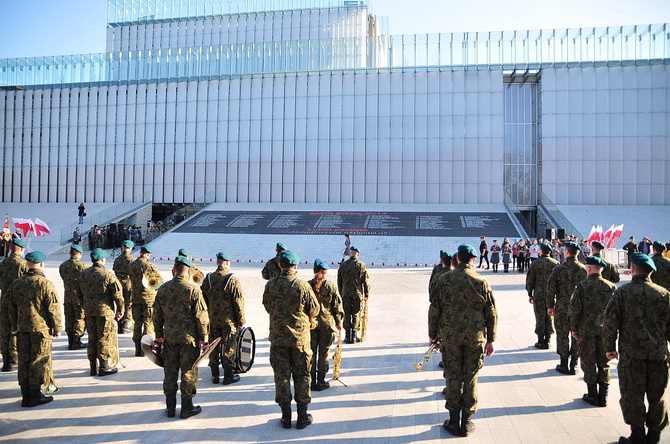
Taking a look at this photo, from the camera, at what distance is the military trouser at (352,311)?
29.3 feet

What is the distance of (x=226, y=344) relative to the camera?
269 inches

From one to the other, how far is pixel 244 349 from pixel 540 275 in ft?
17.8

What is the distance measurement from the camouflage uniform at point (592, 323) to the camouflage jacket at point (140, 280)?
6550mm

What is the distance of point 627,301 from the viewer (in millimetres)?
4918

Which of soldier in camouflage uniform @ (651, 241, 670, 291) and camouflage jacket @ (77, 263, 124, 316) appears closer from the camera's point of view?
camouflage jacket @ (77, 263, 124, 316)

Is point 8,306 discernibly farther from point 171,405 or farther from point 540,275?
point 540,275

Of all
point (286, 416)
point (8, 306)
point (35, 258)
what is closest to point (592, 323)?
point (286, 416)

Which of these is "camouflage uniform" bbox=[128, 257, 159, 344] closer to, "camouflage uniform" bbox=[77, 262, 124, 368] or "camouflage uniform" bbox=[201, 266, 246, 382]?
"camouflage uniform" bbox=[77, 262, 124, 368]

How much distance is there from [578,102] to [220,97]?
2772cm

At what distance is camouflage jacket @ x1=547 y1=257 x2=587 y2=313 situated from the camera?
24.5ft

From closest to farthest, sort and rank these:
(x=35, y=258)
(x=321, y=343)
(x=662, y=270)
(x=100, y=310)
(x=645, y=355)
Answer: (x=645, y=355) < (x=35, y=258) < (x=321, y=343) < (x=100, y=310) < (x=662, y=270)

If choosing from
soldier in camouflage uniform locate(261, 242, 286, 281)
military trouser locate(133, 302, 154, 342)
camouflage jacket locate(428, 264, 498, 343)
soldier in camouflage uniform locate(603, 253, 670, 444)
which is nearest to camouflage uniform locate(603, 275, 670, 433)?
soldier in camouflage uniform locate(603, 253, 670, 444)

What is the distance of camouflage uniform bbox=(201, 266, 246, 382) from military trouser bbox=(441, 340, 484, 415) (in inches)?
113

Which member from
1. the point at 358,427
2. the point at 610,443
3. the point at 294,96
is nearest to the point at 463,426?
the point at 358,427
